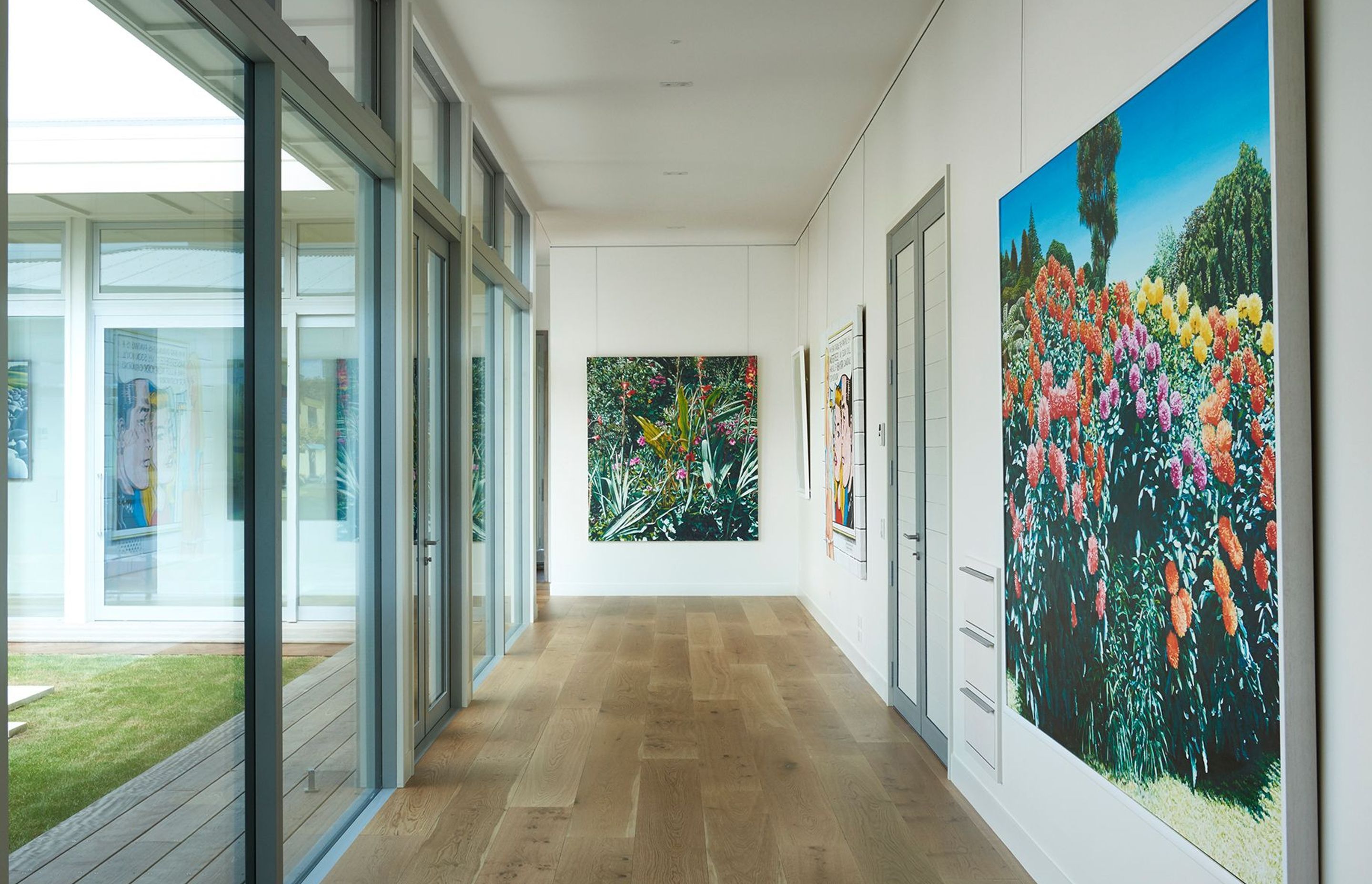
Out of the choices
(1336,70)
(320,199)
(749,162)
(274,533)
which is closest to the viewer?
(1336,70)

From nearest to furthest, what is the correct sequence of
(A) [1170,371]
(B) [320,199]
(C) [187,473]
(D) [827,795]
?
(A) [1170,371] → (C) [187,473] → (B) [320,199] → (D) [827,795]

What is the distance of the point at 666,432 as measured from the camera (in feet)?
27.1

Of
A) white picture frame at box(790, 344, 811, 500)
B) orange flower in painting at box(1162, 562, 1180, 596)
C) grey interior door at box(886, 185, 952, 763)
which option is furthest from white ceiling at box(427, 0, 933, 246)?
orange flower in painting at box(1162, 562, 1180, 596)

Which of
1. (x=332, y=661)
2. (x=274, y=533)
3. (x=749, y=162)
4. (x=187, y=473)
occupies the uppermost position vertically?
(x=749, y=162)

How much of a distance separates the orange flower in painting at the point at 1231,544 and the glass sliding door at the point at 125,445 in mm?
2164

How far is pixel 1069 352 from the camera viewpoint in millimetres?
2459

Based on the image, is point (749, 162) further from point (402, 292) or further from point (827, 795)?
point (827, 795)

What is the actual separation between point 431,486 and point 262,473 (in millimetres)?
1857

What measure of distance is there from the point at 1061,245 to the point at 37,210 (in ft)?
7.75

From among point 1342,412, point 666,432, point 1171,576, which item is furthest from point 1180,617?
point 666,432

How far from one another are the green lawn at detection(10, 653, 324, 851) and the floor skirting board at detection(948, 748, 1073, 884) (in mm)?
2288

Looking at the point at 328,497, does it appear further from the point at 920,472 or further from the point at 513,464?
the point at 513,464

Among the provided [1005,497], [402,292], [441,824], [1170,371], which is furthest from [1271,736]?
[402,292]

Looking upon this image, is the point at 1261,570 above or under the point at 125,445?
under
